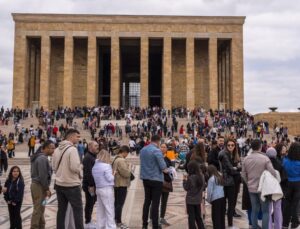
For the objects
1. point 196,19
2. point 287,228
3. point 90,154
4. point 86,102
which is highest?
point 196,19

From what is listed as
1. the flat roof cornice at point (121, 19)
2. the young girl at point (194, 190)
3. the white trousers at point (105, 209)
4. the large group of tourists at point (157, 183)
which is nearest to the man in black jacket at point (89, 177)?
the large group of tourists at point (157, 183)

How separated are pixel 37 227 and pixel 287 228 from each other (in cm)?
405

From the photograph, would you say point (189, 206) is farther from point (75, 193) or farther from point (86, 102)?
point (86, 102)

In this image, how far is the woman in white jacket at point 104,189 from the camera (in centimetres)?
635

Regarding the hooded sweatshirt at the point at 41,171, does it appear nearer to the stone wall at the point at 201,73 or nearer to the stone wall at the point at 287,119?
the stone wall at the point at 287,119

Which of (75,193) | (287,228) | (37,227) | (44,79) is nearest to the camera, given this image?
(75,193)

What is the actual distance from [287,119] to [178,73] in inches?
494

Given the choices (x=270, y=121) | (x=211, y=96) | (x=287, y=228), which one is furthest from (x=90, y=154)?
(x=211, y=96)

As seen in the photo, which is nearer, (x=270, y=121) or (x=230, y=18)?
(x=270, y=121)

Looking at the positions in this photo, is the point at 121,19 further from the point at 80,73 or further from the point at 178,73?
the point at 178,73

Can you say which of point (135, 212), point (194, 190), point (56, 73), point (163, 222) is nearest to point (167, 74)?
point (56, 73)

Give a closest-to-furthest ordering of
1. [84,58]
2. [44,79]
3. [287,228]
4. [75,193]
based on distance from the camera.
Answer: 1. [75,193]
2. [287,228]
3. [44,79]
4. [84,58]

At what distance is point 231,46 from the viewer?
38781 mm

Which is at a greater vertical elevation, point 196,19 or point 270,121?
point 196,19
